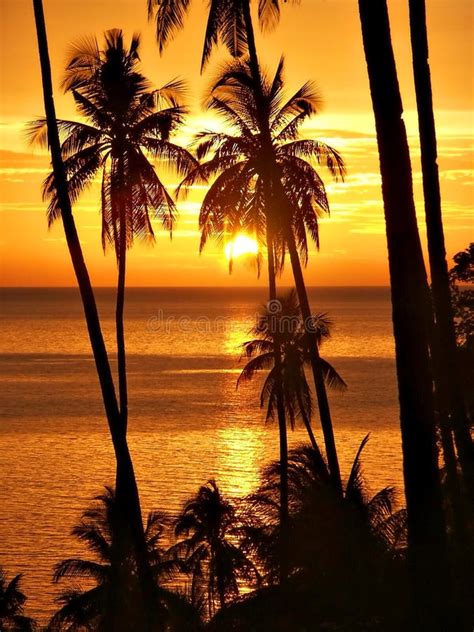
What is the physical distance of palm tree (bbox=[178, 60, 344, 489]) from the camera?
3072 cm

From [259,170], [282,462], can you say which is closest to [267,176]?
[259,170]

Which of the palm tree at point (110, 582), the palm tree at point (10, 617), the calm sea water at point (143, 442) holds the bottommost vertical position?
the calm sea water at point (143, 442)

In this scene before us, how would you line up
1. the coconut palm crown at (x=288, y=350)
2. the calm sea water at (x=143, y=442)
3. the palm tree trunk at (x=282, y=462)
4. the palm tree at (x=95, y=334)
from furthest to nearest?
the calm sea water at (x=143, y=442) → the coconut palm crown at (x=288, y=350) → the palm tree at (x=95, y=334) → the palm tree trunk at (x=282, y=462)

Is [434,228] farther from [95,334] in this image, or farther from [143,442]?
[143,442]

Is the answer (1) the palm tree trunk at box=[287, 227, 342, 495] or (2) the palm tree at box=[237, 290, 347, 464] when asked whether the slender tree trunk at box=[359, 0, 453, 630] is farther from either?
(2) the palm tree at box=[237, 290, 347, 464]

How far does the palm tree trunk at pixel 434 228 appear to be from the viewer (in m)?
20.6

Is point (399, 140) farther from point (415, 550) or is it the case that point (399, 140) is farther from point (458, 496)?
point (458, 496)

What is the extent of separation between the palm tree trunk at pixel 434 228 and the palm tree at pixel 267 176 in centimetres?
893

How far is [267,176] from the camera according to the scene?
30.9 metres

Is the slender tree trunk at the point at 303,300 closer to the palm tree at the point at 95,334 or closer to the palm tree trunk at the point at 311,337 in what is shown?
the palm tree trunk at the point at 311,337

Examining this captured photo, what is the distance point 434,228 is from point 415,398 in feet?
25.5

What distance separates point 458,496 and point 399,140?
390 inches

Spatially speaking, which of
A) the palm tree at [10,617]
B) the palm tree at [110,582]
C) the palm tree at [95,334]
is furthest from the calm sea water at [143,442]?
the palm tree at [95,334]

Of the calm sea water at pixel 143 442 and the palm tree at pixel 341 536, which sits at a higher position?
the palm tree at pixel 341 536
